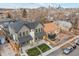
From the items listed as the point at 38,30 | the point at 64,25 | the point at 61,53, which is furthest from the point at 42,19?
the point at 61,53

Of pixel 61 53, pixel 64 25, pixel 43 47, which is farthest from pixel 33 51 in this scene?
pixel 64 25

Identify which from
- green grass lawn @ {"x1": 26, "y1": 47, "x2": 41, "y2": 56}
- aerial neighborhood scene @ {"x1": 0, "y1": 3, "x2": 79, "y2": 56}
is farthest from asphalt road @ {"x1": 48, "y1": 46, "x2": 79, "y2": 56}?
green grass lawn @ {"x1": 26, "y1": 47, "x2": 41, "y2": 56}

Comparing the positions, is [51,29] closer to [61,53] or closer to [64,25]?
[64,25]

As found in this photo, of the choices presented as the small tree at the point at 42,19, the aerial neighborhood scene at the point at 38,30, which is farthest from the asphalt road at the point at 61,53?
the small tree at the point at 42,19

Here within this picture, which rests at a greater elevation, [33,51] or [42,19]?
[42,19]

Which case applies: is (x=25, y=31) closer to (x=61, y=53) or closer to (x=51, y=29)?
(x=51, y=29)
